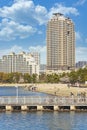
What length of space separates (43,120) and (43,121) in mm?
844

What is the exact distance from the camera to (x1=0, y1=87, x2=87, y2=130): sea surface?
5056cm

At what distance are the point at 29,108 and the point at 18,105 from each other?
6.89ft

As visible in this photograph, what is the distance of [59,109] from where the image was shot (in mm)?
66125

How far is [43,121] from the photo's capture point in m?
55.7

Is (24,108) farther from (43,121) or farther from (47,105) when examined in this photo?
(43,121)

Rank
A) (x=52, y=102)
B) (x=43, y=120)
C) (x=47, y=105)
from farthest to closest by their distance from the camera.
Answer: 1. (x=52, y=102)
2. (x=47, y=105)
3. (x=43, y=120)

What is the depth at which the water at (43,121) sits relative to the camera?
50531 millimetres

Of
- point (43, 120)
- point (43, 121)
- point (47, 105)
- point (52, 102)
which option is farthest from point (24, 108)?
point (43, 121)

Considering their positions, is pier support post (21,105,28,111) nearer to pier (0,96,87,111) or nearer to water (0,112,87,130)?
pier (0,96,87,111)

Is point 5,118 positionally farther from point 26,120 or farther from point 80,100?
point 80,100

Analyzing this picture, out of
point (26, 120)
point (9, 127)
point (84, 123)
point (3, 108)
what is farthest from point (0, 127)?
point (3, 108)

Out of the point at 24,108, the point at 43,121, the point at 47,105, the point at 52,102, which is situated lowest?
the point at 43,121

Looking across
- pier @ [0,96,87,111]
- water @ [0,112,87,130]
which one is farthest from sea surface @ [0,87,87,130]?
pier @ [0,96,87,111]

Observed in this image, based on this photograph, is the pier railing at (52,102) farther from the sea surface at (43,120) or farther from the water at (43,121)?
the water at (43,121)
